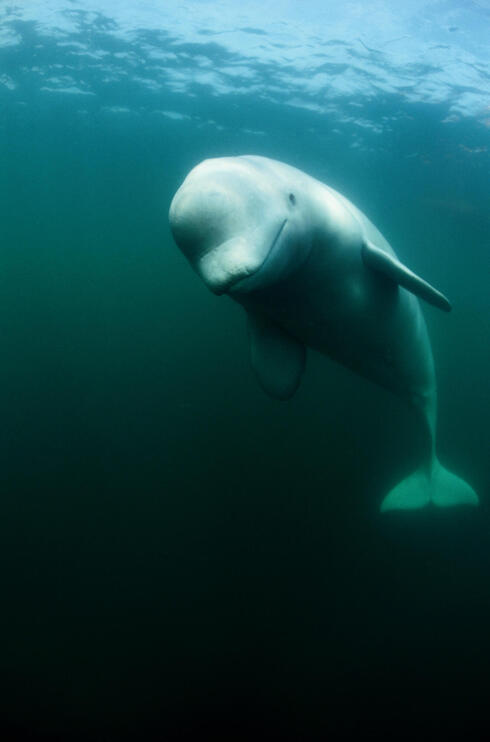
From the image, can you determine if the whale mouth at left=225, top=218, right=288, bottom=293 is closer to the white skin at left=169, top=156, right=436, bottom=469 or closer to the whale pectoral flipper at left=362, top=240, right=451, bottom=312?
the white skin at left=169, top=156, right=436, bottom=469

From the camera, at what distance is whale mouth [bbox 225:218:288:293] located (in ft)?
10.6

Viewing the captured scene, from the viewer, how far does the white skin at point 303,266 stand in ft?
11.1

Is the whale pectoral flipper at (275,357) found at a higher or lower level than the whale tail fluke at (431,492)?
higher

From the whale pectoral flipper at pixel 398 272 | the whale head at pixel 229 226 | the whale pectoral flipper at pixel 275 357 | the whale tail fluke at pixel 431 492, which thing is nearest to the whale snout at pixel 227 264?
the whale head at pixel 229 226

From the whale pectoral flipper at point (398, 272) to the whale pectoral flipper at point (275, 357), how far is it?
52.2 inches

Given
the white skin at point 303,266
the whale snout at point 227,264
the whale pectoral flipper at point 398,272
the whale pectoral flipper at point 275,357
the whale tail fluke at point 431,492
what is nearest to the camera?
the whale snout at point 227,264

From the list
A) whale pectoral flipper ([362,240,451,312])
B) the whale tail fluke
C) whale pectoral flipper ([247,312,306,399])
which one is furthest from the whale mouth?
the whale tail fluke

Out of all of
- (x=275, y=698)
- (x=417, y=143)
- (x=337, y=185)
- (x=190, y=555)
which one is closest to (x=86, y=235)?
(x=337, y=185)

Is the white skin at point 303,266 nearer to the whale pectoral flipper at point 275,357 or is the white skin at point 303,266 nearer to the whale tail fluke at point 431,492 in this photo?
the whale pectoral flipper at point 275,357

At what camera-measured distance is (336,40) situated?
15.3 m

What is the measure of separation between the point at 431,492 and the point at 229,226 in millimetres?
6457

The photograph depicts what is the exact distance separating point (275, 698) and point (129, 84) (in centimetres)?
2149

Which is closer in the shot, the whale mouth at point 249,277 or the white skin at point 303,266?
the whale mouth at point 249,277

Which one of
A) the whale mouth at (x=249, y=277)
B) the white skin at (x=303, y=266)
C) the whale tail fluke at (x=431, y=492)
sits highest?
the white skin at (x=303, y=266)
